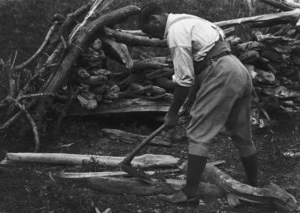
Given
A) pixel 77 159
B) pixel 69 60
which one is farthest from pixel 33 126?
pixel 69 60

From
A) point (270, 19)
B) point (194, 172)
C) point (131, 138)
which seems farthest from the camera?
point (270, 19)

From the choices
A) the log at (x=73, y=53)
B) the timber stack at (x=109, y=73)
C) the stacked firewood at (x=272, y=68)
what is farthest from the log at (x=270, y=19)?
the log at (x=73, y=53)

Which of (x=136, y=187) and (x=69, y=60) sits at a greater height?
(x=69, y=60)

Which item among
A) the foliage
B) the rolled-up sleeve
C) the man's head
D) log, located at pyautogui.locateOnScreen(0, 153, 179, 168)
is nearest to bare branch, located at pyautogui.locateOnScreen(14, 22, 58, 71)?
log, located at pyautogui.locateOnScreen(0, 153, 179, 168)

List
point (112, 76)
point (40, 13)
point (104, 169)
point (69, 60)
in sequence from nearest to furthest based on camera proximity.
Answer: point (104, 169)
point (69, 60)
point (112, 76)
point (40, 13)

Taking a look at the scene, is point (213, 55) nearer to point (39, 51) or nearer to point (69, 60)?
point (69, 60)

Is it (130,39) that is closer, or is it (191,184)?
(191,184)

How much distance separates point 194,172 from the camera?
425 cm

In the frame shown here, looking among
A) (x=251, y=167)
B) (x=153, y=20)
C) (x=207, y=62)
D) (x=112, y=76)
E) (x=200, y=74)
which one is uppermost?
(x=153, y=20)

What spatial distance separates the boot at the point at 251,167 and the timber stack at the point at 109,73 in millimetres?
1816

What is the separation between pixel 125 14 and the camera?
247 inches

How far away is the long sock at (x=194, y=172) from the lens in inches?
165

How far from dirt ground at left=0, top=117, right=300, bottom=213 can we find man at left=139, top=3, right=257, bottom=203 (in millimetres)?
587

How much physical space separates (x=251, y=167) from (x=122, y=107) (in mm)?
2147
